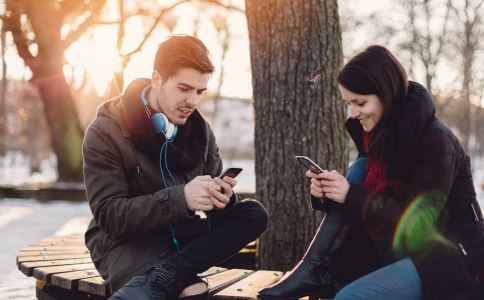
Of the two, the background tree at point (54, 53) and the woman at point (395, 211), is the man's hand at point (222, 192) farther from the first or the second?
the background tree at point (54, 53)

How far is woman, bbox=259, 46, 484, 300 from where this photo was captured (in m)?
2.58

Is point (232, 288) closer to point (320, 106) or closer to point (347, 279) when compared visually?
point (347, 279)

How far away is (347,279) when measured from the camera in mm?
2936

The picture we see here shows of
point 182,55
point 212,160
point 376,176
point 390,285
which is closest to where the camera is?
point 390,285

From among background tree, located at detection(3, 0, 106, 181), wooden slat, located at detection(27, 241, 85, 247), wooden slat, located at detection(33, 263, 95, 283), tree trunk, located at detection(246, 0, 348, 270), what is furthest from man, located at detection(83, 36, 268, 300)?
background tree, located at detection(3, 0, 106, 181)

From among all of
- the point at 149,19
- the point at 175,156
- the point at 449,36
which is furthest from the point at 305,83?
the point at 449,36

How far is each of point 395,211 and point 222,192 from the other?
82cm

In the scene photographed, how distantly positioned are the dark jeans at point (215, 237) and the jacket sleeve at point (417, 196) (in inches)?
21.2

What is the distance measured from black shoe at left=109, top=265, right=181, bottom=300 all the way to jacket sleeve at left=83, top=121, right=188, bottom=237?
0.24m

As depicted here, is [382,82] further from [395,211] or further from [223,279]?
[223,279]

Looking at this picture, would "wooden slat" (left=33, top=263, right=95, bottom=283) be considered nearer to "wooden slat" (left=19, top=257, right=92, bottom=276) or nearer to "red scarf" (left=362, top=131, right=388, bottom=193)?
"wooden slat" (left=19, top=257, right=92, bottom=276)

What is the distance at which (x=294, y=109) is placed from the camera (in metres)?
4.38

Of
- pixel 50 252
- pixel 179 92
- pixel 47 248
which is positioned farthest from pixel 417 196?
pixel 47 248

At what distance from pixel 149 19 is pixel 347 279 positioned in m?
12.1
